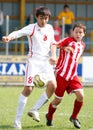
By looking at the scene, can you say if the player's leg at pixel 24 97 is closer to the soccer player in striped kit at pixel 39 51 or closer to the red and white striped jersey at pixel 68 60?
Answer: the soccer player in striped kit at pixel 39 51

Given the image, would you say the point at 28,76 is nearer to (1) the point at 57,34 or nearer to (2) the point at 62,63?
(2) the point at 62,63

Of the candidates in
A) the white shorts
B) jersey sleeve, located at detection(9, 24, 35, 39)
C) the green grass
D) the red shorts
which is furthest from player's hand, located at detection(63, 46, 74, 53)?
the green grass

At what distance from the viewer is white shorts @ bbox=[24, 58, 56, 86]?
10.0 m

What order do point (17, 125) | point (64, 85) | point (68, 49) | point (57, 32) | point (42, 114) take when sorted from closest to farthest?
point (17, 125)
point (68, 49)
point (64, 85)
point (42, 114)
point (57, 32)

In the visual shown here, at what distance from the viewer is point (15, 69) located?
19125mm

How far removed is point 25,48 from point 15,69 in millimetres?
1296

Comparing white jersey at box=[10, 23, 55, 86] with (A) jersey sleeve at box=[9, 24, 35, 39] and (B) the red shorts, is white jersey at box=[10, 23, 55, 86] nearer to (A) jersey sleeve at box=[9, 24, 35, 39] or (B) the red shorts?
(A) jersey sleeve at box=[9, 24, 35, 39]

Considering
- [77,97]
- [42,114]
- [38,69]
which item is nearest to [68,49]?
[38,69]

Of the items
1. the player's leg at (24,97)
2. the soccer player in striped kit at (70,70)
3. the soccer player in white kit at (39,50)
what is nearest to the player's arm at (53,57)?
the soccer player in white kit at (39,50)

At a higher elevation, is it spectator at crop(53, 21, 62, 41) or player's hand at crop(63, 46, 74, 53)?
player's hand at crop(63, 46, 74, 53)

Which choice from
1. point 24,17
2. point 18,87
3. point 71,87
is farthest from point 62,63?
point 24,17

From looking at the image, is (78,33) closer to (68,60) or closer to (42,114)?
(68,60)

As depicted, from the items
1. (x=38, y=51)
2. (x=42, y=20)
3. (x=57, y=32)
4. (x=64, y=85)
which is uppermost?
(x=42, y=20)

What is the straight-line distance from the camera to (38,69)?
10.1 m
